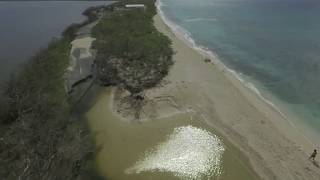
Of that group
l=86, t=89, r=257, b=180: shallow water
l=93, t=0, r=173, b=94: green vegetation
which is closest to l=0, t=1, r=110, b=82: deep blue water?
l=93, t=0, r=173, b=94: green vegetation

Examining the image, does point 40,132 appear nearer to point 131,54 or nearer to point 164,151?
point 164,151

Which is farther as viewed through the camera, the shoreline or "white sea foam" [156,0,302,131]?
"white sea foam" [156,0,302,131]

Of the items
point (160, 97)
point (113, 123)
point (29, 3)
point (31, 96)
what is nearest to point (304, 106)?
point (160, 97)

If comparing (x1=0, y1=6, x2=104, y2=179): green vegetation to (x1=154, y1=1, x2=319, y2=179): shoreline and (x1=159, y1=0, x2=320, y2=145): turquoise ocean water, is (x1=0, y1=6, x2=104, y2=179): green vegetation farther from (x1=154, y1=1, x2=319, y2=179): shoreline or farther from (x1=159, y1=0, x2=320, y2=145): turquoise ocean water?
(x1=159, y1=0, x2=320, y2=145): turquoise ocean water

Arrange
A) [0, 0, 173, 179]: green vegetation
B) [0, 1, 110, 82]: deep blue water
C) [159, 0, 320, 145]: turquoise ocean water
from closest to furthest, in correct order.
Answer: [0, 0, 173, 179]: green vegetation → [159, 0, 320, 145]: turquoise ocean water → [0, 1, 110, 82]: deep blue water

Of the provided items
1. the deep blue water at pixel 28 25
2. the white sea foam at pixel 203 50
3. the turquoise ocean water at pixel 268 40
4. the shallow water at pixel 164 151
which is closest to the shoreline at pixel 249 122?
the white sea foam at pixel 203 50

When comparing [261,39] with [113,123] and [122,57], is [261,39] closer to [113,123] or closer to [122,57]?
[122,57]

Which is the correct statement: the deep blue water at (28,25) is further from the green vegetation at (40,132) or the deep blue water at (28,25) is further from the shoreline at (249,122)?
the shoreline at (249,122)

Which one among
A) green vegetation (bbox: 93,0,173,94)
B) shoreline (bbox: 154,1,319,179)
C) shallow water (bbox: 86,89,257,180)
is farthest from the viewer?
green vegetation (bbox: 93,0,173,94)

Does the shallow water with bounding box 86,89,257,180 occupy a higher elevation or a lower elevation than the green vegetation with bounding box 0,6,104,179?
lower
